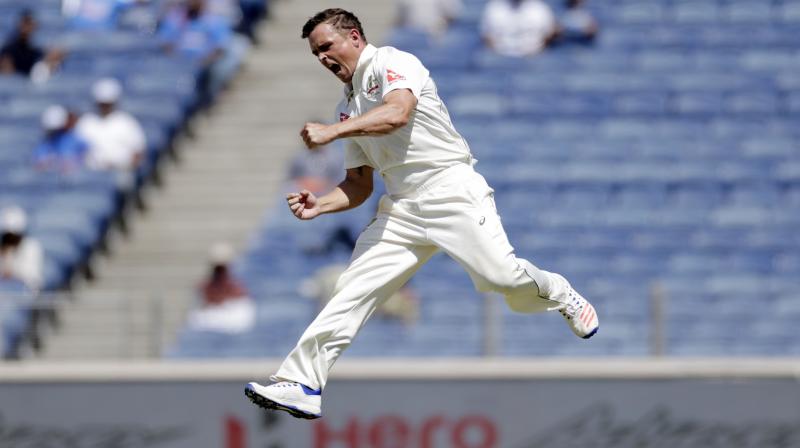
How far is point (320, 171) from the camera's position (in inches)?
511

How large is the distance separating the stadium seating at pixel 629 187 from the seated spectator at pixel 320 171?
0.32 meters

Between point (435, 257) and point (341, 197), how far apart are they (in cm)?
530

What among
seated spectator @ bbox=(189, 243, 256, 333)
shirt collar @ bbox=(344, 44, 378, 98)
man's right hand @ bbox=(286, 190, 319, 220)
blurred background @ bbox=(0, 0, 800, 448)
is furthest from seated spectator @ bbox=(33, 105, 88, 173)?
shirt collar @ bbox=(344, 44, 378, 98)

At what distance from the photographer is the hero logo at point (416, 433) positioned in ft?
37.9

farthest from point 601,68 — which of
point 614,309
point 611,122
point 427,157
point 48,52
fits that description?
point 427,157

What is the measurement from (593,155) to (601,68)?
49.5 inches

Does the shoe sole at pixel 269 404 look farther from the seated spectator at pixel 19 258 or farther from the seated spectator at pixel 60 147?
the seated spectator at pixel 60 147

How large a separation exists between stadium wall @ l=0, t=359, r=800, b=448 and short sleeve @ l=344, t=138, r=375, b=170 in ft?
14.2

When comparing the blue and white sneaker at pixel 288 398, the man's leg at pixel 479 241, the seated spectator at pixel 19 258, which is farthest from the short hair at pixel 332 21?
the seated spectator at pixel 19 258

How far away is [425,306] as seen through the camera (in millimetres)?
11070

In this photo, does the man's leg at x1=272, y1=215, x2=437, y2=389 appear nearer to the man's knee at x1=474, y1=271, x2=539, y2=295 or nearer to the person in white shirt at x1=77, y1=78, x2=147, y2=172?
the man's knee at x1=474, y1=271, x2=539, y2=295

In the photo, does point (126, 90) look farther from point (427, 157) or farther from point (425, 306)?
point (427, 157)

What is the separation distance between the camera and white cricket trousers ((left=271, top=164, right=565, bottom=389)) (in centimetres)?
702

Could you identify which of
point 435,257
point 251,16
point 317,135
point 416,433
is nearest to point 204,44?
point 251,16
